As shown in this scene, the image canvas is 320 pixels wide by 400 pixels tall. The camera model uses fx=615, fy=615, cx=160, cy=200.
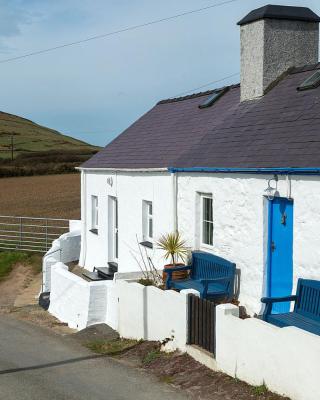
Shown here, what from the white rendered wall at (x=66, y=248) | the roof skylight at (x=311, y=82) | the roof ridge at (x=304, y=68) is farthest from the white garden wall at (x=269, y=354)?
the white rendered wall at (x=66, y=248)

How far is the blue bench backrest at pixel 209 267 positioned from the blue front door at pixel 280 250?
970 mm

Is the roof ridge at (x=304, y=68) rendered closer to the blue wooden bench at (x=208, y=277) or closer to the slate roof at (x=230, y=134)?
the slate roof at (x=230, y=134)

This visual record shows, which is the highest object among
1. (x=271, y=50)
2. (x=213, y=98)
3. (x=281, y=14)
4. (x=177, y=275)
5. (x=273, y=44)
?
(x=281, y=14)

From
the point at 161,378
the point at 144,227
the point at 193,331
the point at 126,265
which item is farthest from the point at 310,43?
the point at 161,378

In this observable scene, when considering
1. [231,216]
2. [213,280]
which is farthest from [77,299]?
[231,216]

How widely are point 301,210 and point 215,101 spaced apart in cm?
776

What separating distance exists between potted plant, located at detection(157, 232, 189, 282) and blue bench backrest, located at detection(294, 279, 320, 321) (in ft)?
12.1

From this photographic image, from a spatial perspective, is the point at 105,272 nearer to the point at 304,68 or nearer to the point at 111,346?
the point at 111,346

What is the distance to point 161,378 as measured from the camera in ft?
30.7

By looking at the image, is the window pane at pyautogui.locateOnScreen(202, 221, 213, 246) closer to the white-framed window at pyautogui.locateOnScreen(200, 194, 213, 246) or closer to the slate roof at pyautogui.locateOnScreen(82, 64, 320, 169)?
the white-framed window at pyautogui.locateOnScreen(200, 194, 213, 246)

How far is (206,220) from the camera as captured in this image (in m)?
13.4

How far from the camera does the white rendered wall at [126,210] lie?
15.0 metres

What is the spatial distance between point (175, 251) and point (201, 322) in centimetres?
366

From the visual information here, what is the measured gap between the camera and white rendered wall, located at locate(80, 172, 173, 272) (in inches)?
592
